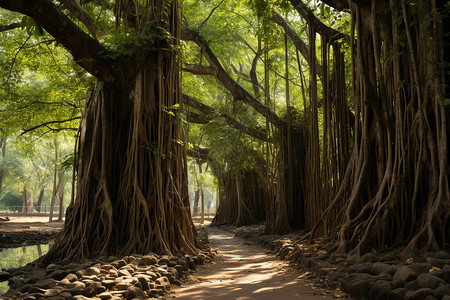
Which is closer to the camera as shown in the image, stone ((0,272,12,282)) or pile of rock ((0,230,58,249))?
stone ((0,272,12,282))

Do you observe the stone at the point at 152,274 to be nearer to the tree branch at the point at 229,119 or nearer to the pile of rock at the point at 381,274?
the pile of rock at the point at 381,274

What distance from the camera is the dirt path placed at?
132 inches

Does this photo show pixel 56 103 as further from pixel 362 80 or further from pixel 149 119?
pixel 362 80

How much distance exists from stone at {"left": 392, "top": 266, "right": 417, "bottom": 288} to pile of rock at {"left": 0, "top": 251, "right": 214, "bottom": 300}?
1762mm

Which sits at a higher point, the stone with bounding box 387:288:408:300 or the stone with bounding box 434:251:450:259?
the stone with bounding box 434:251:450:259

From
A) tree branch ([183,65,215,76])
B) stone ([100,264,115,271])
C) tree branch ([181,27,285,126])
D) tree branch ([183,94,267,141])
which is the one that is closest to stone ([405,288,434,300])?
stone ([100,264,115,271])

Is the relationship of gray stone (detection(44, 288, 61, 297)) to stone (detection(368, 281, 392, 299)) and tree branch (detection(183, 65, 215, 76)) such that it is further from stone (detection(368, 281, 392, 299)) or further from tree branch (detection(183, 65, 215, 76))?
tree branch (detection(183, 65, 215, 76))

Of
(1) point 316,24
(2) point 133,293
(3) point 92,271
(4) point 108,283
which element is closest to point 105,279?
(4) point 108,283

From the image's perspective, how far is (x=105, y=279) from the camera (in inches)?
124

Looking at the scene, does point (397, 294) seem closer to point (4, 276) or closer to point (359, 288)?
point (359, 288)

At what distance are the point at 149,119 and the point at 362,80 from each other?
261cm

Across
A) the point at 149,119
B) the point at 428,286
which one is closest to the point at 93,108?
the point at 149,119

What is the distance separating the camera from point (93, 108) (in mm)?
5059

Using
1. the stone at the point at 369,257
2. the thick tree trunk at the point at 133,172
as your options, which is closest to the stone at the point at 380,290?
the stone at the point at 369,257
